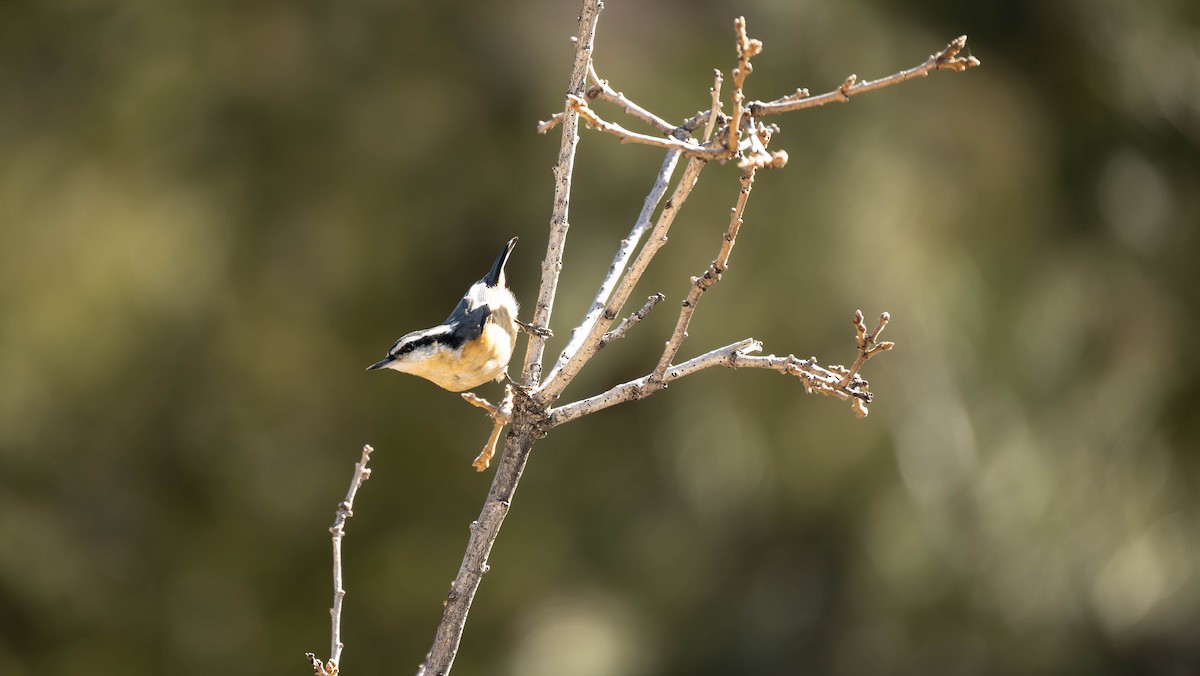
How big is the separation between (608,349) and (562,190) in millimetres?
3570

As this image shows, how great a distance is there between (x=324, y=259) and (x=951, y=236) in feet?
11.6

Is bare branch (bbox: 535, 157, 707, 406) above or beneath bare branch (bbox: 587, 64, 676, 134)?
beneath

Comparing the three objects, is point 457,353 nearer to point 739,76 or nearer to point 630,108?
point 630,108

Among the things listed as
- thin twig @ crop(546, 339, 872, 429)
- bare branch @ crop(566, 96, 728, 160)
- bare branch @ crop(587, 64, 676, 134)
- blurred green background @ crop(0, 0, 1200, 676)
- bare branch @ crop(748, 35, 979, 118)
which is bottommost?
thin twig @ crop(546, 339, 872, 429)

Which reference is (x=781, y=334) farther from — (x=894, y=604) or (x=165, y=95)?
(x=165, y=95)

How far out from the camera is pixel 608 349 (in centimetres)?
536

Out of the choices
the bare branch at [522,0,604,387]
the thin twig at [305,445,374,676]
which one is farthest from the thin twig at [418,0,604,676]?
the thin twig at [305,445,374,676]

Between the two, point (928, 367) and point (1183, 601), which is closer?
point (928, 367)

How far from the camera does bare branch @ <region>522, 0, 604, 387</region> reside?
1.72 meters

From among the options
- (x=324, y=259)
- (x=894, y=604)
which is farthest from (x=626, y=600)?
(x=324, y=259)

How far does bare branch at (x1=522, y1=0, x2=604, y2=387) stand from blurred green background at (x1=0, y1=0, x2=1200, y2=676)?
3.27 meters

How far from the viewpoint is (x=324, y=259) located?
575 centimetres

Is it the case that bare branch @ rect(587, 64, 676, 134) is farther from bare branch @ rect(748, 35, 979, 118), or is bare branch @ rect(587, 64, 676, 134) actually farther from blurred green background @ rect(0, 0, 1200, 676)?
blurred green background @ rect(0, 0, 1200, 676)

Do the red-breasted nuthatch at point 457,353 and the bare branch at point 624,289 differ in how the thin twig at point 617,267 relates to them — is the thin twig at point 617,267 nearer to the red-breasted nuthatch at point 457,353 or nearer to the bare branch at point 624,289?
the bare branch at point 624,289
